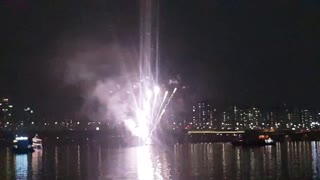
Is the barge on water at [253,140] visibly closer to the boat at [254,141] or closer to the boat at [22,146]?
the boat at [254,141]

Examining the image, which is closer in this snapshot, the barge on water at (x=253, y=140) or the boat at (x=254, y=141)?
the boat at (x=254, y=141)

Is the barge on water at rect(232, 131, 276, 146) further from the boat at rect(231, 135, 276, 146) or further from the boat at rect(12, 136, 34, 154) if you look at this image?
the boat at rect(12, 136, 34, 154)

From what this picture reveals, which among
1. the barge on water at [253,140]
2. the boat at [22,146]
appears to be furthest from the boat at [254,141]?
the boat at [22,146]

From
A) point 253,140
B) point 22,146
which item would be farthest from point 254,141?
point 22,146

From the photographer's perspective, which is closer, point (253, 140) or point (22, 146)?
point (22, 146)

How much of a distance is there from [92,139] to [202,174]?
110m

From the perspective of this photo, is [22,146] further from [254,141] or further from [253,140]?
[253,140]

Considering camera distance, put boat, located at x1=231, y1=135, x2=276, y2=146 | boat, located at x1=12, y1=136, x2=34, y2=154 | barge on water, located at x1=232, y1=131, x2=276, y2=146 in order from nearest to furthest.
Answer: boat, located at x1=12, y1=136, x2=34, y2=154
boat, located at x1=231, y1=135, x2=276, y2=146
barge on water, located at x1=232, y1=131, x2=276, y2=146

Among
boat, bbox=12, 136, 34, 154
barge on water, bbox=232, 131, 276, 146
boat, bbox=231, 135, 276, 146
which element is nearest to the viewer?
boat, bbox=12, 136, 34, 154

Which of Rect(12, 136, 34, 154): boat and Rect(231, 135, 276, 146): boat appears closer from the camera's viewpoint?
Rect(12, 136, 34, 154): boat

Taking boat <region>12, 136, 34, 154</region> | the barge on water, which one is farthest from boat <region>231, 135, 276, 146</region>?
boat <region>12, 136, 34, 154</region>

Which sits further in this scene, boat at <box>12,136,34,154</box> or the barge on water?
the barge on water

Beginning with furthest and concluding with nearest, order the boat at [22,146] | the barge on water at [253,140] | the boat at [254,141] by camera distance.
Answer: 1. the barge on water at [253,140]
2. the boat at [254,141]
3. the boat at [22,146]

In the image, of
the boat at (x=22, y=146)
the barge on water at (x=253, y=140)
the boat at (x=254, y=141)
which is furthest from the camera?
the barge on water at (x=253, y=140)
